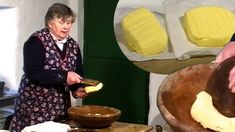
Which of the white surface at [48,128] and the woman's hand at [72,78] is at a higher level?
the woman's hand at [72,78]

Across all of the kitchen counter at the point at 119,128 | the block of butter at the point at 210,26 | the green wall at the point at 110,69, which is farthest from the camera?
the green wall at the point at 110,69

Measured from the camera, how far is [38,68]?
55.4 inches

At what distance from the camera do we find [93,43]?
102 inches

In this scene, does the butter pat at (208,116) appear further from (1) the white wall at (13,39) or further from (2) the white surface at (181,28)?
(1) the white wall at (13,39)

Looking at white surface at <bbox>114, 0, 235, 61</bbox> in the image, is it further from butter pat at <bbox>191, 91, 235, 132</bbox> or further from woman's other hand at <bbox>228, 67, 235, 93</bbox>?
woman's other hand at <bbox>228, 67, 235, 93</bbox>

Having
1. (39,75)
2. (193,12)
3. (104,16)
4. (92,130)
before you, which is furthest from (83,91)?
(104,16)

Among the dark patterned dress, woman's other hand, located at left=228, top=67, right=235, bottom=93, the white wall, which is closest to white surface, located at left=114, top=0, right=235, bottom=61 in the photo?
the white wall

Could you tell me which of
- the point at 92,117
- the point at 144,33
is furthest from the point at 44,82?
the point at 144,33

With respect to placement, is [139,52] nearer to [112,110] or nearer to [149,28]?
[149,28]

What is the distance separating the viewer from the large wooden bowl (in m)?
0.92

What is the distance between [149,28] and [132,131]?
1032 mm

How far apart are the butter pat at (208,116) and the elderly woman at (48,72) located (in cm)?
57

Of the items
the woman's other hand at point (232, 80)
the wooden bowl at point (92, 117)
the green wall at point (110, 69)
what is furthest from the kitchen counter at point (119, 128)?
the green wall at point (110, 69)

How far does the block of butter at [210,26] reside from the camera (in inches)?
81.7
